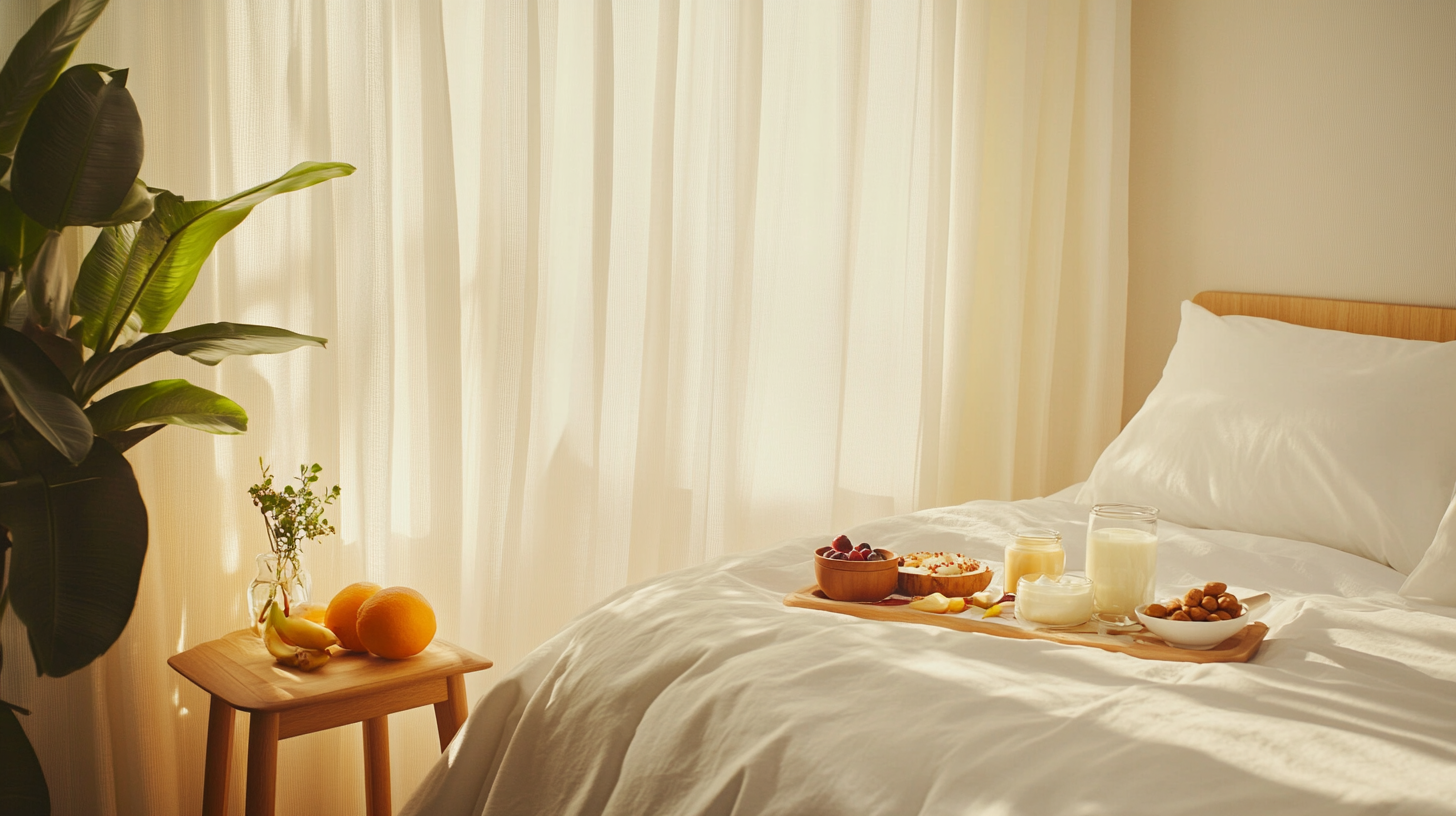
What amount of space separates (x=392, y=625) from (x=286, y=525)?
219 millimetres

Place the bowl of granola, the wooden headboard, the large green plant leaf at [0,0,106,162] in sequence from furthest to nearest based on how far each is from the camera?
the wooden headboard, the bowl of granola, the large green plant leaf at [0,0,106,162]

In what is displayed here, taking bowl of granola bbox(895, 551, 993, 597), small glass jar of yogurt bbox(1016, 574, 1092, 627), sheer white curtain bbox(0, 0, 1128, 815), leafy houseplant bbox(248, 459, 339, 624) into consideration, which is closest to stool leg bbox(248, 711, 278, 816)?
leafy houseplant bbox(248, 459, 339, 624)

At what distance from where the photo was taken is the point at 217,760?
1578 mm

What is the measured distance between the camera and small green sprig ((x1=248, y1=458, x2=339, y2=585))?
159 cm

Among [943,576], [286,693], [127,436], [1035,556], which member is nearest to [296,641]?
[286,693]

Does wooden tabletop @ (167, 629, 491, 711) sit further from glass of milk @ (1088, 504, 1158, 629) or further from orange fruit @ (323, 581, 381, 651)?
glass of milk @ (1088, 504, 1158, 629)

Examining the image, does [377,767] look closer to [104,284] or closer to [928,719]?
[104,284]

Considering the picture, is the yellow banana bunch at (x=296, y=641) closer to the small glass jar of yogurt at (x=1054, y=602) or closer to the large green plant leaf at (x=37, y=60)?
the large green plant leaf at (x=37, y=60)

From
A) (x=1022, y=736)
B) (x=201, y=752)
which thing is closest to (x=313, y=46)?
(x=201, y=752)

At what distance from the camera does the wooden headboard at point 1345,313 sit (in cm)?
226

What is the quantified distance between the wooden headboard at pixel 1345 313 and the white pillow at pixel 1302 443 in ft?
0.96

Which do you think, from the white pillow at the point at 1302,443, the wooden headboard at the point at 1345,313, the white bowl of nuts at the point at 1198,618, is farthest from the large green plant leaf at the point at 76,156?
the wooden headboard at the point at 1345,313

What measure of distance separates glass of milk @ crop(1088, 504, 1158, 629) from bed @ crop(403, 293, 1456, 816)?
5.3 inches

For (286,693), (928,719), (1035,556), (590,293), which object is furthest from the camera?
(590,293)
